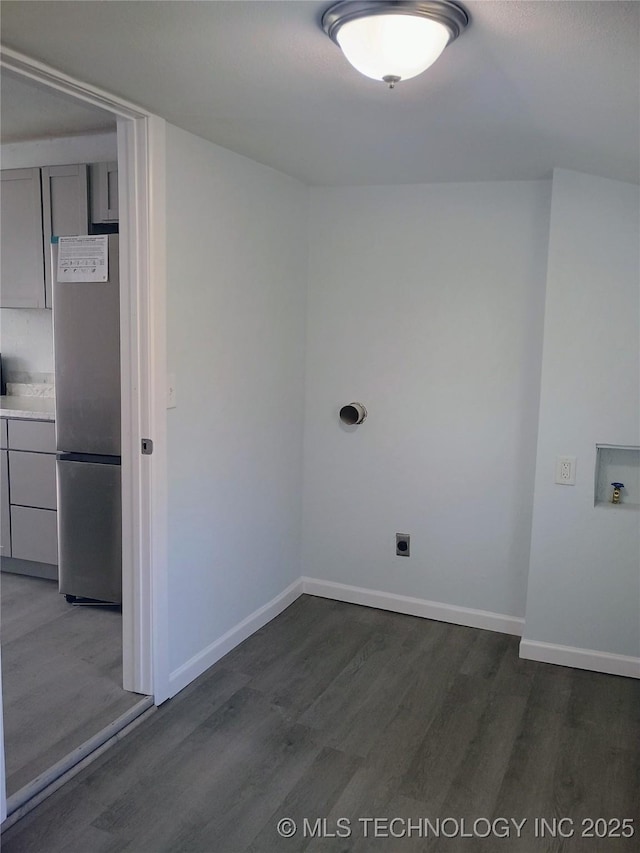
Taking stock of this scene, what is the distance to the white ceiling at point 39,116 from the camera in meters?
2.94

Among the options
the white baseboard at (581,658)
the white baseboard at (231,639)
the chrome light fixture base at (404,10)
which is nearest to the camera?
the chrome light fixture base at (404,10)

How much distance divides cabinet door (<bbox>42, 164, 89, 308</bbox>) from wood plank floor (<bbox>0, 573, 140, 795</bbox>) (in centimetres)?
193

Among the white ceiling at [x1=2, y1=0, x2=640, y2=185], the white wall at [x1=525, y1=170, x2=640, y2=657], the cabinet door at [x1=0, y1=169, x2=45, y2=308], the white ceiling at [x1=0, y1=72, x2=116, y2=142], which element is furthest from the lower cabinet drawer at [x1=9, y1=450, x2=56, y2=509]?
the white wall at [x1=525, y1=170, x2=640, y2=657]

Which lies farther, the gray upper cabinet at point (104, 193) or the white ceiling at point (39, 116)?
the gray upper cabinet at point (104, 193)

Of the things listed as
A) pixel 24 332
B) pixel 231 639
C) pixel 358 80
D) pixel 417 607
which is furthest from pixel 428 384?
pixel 24 332

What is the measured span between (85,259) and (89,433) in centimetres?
84

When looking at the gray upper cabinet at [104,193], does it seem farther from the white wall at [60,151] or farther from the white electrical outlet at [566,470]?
the white electrical outlet at [566,470]

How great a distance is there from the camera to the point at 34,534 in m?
3.90

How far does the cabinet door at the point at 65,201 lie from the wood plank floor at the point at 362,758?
2.33 m

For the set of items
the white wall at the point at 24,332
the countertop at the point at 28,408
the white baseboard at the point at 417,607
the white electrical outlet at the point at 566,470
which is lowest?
the white baseboard at the point at 417,607

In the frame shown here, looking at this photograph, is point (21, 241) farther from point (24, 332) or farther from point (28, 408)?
point (28, 408)

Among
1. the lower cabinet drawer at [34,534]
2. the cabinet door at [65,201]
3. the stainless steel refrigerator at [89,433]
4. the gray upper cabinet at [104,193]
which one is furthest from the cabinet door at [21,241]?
the lower cabinet drawer at [34,534]

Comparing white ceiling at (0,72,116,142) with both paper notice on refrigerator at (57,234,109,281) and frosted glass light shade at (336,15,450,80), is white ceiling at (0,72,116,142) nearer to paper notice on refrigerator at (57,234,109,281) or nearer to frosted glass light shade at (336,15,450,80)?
paper notice on refrigerator at (57,234,109,281)

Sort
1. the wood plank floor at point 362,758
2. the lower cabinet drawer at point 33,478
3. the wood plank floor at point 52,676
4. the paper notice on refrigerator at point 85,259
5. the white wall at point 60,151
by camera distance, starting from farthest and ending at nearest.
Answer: the lower cabinet drawer at point 33,478, the white wall at point 60,151, the paper notice on refrigerator at point 85,259, the wood plank floor at point 52,676, the wood plank floor at point 362,758
